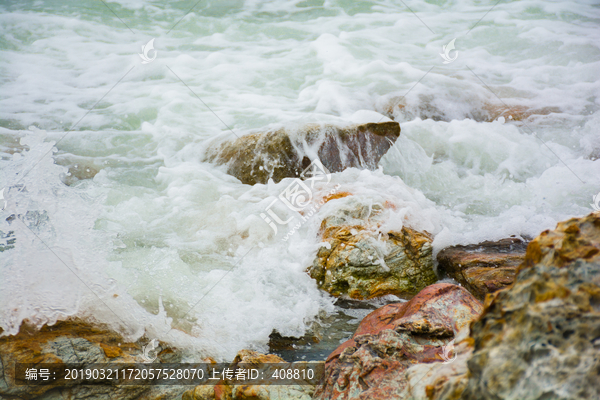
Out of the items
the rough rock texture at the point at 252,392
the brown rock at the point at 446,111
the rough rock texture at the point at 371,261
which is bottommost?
the rough rock texture at the point at 371,261

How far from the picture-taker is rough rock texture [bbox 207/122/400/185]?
523 cm

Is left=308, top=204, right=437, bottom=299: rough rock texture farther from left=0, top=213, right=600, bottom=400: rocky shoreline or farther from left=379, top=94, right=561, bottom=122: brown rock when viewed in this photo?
left=379, top=94, right=561, bottom=122: brown rock

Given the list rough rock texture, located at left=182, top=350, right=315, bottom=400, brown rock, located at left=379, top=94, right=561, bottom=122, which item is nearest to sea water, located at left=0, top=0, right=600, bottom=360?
brown rock, located at left=379, top=94, right=561, bottom=122

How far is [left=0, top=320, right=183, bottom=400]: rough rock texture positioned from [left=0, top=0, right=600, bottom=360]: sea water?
141 millimetres

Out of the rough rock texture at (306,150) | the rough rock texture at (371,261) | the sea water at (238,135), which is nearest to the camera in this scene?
the sea water at (238,135)

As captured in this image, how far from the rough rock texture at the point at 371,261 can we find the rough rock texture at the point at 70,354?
158 cm

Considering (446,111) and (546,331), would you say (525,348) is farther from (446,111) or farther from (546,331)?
(446,111)

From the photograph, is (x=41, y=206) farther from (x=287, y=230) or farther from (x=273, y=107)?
(x=273, y=107)

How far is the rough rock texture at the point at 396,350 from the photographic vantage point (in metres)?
1.94

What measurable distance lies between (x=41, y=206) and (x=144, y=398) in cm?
261

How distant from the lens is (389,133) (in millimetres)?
5531

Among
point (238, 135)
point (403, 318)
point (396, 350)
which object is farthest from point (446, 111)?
point (396, 350)

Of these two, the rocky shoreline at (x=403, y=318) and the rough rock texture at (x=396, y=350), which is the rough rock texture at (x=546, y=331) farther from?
the rough rock texture at (x=396, y=350)

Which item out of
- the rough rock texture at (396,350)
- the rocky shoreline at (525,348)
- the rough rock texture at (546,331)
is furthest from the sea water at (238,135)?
the rough rock texture at (546,331)
